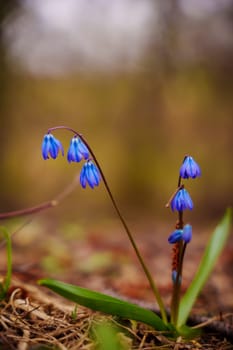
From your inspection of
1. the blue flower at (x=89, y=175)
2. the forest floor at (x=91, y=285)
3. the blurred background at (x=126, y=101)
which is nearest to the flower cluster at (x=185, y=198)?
the blue flower at (x=89, y=175)

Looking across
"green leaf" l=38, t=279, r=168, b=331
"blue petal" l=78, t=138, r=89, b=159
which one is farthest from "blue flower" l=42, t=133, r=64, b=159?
"green leaf" l=38, t=279, r=168, b=331

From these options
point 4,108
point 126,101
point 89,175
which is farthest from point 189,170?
point 126,101

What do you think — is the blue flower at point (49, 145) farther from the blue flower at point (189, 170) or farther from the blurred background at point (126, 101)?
the blurred background at point (126, 101)

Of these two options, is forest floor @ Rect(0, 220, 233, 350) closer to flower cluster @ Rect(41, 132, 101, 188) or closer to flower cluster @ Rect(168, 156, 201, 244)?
flower cluster @ Rect(168, 156, 201, 244)

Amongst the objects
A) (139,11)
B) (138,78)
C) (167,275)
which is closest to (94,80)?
(138,78)

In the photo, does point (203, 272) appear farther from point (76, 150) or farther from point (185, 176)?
point (76, 150)
